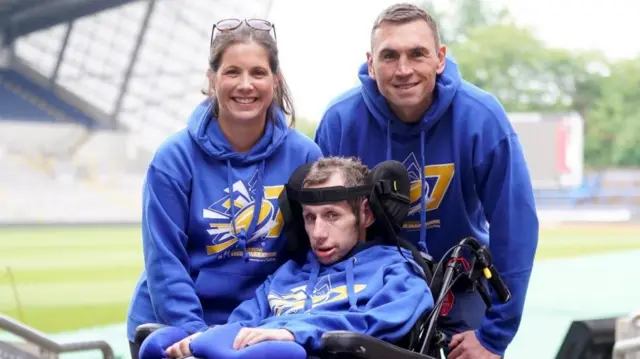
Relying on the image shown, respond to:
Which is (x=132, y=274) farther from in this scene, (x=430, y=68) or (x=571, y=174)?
(x=571, y=174)

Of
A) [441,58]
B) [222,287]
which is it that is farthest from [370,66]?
[222,287]

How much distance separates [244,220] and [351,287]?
366 millimetres

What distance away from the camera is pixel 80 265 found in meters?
16.5

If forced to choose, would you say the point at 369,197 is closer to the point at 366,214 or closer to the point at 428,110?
the point at 366,214

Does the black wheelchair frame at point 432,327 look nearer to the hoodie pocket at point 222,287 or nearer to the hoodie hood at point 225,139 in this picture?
the hoodie pocket at point 222,287

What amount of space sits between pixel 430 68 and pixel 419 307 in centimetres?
73

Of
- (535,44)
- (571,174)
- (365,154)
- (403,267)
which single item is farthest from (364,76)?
(535,44)

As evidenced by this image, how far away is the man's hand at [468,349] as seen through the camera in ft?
8.84

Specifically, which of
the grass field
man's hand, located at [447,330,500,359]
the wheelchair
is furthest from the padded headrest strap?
the grass field

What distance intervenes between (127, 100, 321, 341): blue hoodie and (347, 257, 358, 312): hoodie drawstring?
228 millimetres

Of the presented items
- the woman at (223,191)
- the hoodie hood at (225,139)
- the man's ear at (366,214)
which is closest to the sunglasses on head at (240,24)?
the woman at (223,191)

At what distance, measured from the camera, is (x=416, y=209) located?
9.32 ft

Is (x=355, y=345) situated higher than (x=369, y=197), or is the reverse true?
(x=369, y=197)

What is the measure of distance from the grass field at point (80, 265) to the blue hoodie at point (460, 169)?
498 centimetres
